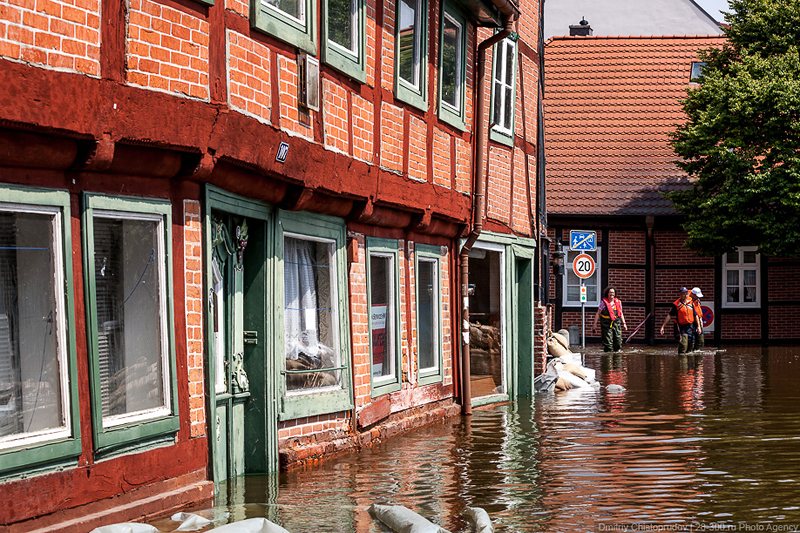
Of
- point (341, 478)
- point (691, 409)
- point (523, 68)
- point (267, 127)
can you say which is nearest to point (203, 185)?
point (267, 127)

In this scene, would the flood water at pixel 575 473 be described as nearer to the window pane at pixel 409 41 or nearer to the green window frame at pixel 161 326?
the green window frame at pixel 161 326

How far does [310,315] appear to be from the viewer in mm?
11977

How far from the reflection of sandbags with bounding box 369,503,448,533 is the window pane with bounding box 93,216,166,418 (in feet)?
5.06

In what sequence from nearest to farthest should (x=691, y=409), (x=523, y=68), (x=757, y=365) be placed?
1. (x=691, y=409)
2. (x=523, y=68)
3. (x=757, y=365)

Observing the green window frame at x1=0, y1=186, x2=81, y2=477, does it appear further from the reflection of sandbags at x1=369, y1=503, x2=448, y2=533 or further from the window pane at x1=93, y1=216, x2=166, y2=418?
the reflection of sandbags at x1=369, y1=503, x2=448, y2=533

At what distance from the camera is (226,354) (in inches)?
404

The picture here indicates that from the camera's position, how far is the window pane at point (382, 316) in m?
13.7

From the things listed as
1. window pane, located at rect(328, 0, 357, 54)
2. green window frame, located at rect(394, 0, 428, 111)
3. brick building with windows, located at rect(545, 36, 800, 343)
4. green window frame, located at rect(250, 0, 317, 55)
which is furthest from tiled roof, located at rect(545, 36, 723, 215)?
green window frame, located at rect(250, 0, 317, 55)

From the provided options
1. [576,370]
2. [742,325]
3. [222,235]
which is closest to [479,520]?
[222,235]

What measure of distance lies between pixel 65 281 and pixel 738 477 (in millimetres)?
5464

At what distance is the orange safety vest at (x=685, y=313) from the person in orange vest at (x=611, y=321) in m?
1.24

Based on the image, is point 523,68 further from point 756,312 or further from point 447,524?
point 756,312

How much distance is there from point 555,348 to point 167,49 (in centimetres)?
1430

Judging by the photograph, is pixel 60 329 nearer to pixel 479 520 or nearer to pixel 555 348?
pixel 479 520
